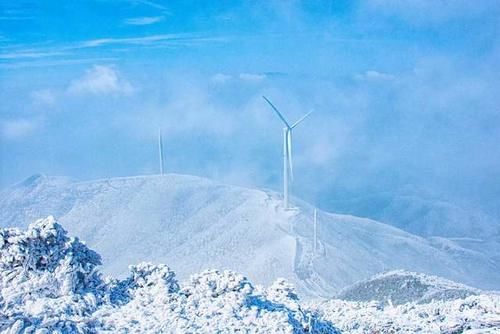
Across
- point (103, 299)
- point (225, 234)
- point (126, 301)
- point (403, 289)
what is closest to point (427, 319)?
point (126, 301)

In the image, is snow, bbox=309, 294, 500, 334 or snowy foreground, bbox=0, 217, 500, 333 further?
snow, bbox=309, 294, 500, 334

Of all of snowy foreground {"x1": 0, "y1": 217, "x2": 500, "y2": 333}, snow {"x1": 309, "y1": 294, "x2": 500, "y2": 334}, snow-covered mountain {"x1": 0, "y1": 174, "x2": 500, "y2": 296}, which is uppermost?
snowy foreground {"x1": 0, "y1": 217, "x2": 500, "y2": 333}

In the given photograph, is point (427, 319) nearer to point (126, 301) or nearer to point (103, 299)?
point (126, 301)

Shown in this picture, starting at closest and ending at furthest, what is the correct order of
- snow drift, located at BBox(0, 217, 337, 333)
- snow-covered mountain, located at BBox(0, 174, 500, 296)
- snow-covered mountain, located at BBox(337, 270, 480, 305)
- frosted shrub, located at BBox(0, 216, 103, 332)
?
1. snow drift, located at BBox(0, 217, 337, 333)
2. frosted shrub, located at BBox(0, 216, 103, 332)
3. snow-covered mountain, located at BBox(337, 270, 480, 305)
4. snow-covered mountain, located at BBox(0, 174, 500, 296)

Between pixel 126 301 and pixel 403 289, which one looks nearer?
pixel 126 301

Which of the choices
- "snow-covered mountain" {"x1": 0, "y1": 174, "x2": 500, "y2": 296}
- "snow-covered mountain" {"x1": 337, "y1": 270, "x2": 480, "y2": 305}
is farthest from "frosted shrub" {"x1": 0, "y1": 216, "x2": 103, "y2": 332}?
"snow-covered mountain" {"x1": 0, "y1": 174, "x2": 500, "y2": 296}

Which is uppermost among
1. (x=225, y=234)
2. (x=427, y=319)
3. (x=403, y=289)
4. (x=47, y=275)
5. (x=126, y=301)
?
(x=47, y=275)

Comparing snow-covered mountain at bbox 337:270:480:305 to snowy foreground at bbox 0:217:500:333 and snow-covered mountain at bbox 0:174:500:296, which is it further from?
snowy foreground at bbox 0:217:500:333
